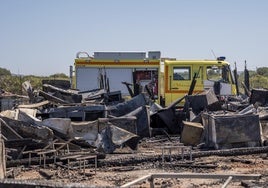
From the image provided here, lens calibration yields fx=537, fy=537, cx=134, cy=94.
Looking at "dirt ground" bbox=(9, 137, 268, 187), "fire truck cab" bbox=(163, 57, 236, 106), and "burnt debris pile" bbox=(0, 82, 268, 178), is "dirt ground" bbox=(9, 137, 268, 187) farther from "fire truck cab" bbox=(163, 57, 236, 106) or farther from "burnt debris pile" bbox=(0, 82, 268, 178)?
"fire truck cab" bbox=(163, 57, 236, 106)

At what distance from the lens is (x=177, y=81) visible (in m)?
22.5

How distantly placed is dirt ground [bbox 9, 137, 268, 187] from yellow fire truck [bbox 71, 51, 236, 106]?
9.68 metres

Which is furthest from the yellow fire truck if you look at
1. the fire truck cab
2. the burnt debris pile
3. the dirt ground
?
the dirt ground

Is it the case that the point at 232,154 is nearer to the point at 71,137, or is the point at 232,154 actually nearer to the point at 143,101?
the point at 71,137

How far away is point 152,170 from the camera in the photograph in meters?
10.9

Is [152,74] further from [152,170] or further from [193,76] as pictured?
[152,170]

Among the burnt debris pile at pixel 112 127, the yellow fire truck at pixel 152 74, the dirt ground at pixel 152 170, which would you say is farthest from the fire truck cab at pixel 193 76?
the dirt ground at pixel 152 170

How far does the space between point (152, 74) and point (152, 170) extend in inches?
492

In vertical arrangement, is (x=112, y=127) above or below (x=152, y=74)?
below

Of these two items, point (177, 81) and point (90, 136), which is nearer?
point (90, 136)

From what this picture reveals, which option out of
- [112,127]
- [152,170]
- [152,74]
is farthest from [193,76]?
[152,170]

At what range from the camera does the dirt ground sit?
9.38 metres

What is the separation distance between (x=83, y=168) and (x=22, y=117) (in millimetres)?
4173

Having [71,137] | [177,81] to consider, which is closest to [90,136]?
A: [71,137]
